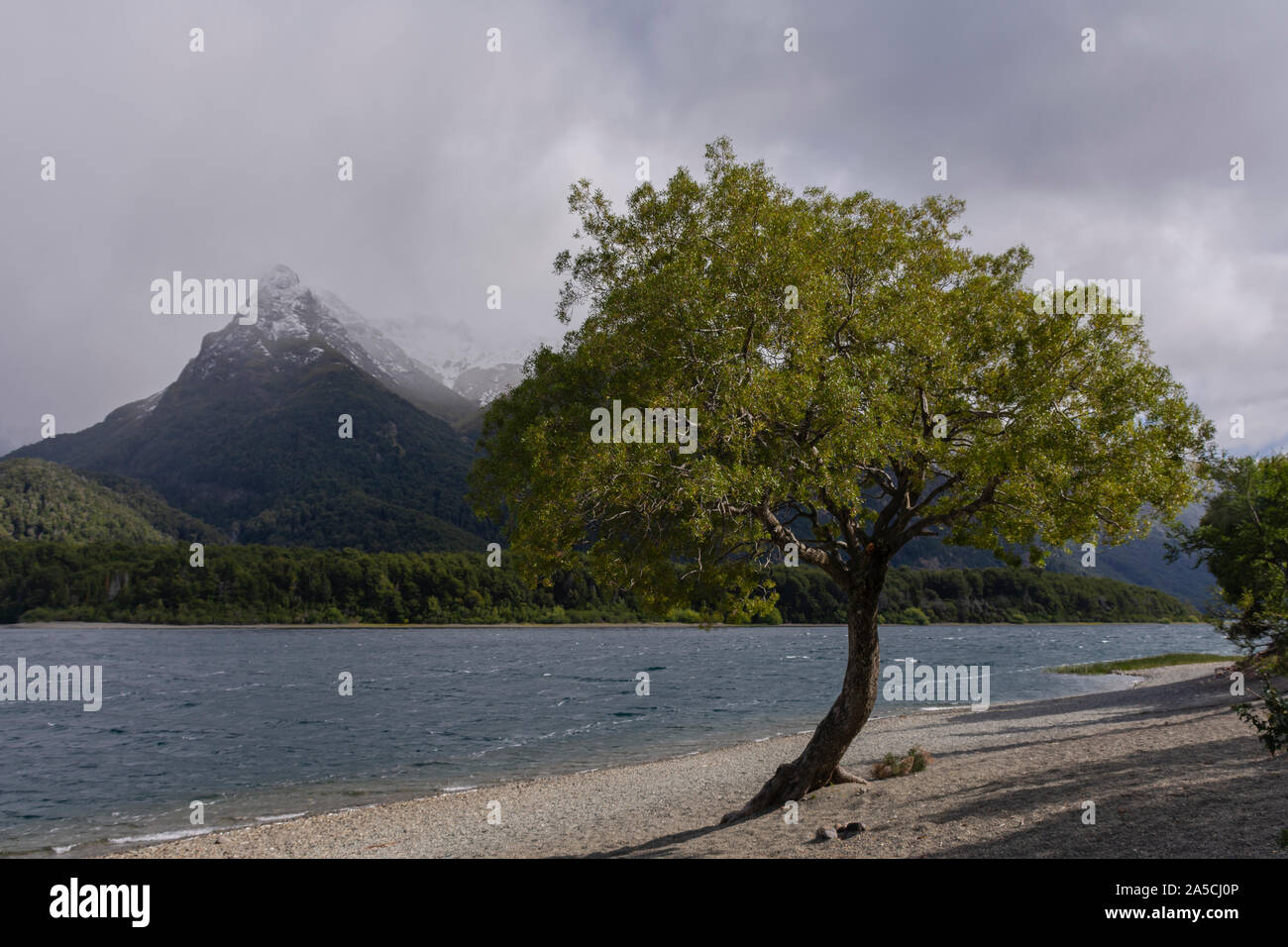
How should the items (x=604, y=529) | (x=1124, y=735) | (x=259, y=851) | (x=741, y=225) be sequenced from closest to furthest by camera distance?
(x=741, y=225), (x=604, y=529), (x=259, y=851), (x=1124, y=735)

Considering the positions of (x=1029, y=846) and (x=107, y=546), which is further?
(x=107, y=546)

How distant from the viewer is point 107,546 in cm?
18325

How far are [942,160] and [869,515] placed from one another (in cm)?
869

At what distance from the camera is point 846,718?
16.3 metres

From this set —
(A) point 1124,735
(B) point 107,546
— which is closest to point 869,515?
(A) point 1124,735

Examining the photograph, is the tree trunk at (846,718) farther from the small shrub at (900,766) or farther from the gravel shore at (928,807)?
the small shrub at (900,766)

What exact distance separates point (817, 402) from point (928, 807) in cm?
914

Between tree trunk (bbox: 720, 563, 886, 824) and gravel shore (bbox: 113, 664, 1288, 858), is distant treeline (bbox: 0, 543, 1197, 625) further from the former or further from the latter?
tree trunk (bbox: 720, 563, 886, 824)

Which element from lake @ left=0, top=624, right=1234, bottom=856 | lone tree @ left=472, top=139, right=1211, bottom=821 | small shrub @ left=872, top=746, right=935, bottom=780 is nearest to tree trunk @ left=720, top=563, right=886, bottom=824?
lone tree @ left=472, top=139, right=1211, bottom=821

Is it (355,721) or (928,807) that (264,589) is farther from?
(928,807)

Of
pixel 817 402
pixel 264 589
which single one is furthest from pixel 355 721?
pixel 264 589

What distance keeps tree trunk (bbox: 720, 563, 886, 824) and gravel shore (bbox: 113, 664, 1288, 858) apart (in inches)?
19.1

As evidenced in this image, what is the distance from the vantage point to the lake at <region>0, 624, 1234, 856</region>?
28.4 m
